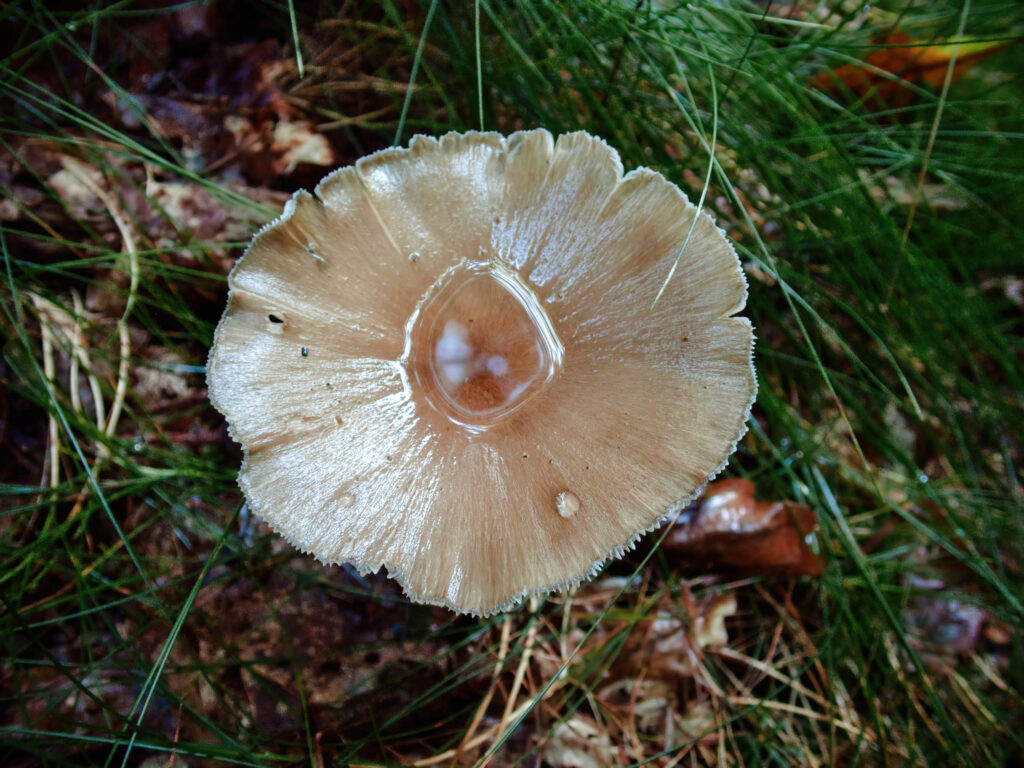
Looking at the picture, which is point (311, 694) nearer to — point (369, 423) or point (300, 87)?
point (369, 423)

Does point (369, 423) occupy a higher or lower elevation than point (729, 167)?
lower

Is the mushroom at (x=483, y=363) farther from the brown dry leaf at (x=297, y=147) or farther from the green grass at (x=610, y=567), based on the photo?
the brown dry leaf at (x=297, y=147)

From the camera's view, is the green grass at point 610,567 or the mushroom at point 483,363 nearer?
the mushroom at point 483,363

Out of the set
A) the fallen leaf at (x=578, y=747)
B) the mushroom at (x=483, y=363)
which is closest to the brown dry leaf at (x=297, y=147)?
the mushroom at (x=483, y=363)

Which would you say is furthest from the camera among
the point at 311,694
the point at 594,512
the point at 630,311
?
the point at 311,694

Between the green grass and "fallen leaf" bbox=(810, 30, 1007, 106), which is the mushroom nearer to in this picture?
the green grass

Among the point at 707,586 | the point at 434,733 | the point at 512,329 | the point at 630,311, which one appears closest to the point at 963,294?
the point at 707,586

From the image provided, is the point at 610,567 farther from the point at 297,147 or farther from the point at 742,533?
the point at 297,147

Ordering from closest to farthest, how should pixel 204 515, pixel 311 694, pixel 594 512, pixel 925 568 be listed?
pixel 594 512 → pixel 311 694 → pixel 204 515 → pixel 925 568
